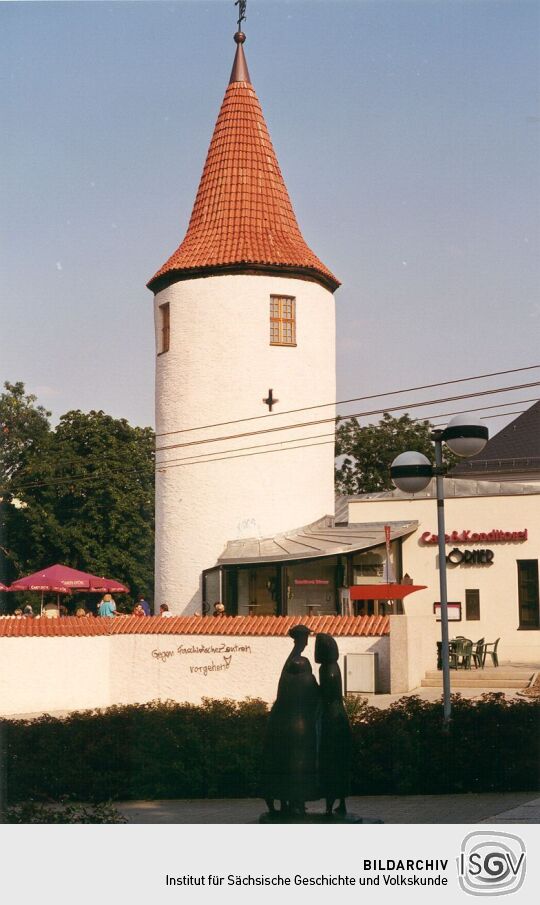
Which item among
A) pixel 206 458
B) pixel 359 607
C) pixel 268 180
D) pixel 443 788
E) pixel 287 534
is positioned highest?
pixel 268 180

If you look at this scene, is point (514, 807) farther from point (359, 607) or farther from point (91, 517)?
point (91, 517)

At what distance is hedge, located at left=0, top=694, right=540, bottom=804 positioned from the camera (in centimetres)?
1237

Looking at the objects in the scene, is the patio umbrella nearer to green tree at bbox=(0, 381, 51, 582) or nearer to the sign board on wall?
the sign board on wall

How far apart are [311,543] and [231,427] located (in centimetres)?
408

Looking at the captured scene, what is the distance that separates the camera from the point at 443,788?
12.3 meters

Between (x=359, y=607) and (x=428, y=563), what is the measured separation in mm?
3129

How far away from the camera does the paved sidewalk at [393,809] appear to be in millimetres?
10781

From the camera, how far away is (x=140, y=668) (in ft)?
79.7

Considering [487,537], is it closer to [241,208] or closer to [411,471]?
[241,208]

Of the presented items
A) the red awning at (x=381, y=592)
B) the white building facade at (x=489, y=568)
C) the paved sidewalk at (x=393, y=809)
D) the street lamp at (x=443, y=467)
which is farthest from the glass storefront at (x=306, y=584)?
the paved sidewalk at (x=393, y=809)

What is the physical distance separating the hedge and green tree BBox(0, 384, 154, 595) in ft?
119
